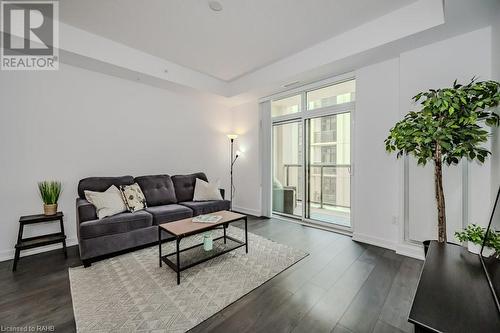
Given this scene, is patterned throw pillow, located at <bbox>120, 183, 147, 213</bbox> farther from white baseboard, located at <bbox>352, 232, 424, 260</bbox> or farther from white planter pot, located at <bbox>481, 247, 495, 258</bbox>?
white planter pot, located at <bbox>481, 247, 495, 258</bbox>

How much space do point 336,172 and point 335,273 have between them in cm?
201

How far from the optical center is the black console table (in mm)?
809

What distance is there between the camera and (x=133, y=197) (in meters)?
3.10

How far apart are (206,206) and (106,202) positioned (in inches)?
55.6

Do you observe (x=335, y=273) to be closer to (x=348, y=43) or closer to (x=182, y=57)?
(x=348, y=43)

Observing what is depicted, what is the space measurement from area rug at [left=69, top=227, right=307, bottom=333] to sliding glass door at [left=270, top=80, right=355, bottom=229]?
159 cm

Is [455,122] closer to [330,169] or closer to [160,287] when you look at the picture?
[330,169]

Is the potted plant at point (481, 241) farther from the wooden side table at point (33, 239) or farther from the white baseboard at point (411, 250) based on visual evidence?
the wooden side table at point (33, 239)

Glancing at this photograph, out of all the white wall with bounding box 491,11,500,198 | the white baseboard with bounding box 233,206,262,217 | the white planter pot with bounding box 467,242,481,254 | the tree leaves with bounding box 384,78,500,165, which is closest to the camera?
the white planter pot with bounding box 467,242,481,254

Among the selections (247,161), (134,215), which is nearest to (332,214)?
(247,161)

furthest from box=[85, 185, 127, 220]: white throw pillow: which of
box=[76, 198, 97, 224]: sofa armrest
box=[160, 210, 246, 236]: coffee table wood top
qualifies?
box=[160, 210, 246, 236]: coffee table wood top

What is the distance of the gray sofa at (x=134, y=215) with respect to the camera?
249 centimetres

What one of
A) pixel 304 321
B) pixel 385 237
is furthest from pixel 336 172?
pixel 304 321

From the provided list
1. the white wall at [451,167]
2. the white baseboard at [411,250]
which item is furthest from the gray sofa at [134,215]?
the white wall at [451,167]
